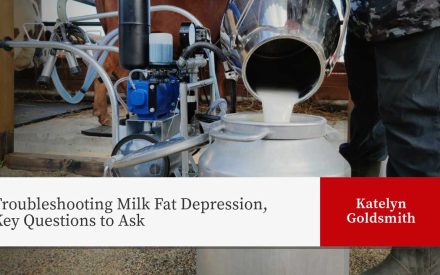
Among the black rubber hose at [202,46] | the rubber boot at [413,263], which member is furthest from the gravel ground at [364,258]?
the black rubber hose at [202,46]

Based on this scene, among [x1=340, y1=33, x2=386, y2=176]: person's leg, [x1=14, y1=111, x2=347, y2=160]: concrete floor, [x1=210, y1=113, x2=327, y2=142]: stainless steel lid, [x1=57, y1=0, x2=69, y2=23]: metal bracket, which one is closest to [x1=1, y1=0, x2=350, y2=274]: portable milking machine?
[x1=210, y1=113, x2=327, y2=142]: stainless steel lid

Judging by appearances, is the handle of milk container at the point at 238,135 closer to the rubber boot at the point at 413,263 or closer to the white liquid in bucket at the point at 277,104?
the white liquid in bucket at the point at 277,104

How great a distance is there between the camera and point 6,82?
1378 mm

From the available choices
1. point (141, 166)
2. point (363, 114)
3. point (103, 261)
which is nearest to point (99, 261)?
point (103, 261)

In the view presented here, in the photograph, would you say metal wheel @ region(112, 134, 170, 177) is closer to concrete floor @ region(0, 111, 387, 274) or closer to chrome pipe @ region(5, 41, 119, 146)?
chrome pipe @ region(5, 41, 119, 146)

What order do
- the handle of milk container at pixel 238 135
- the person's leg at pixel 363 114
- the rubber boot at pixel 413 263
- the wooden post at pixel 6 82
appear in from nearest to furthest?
1. the handle of milk container at pixel 238 135
2. the rubber boot at pixel 413 263
3. the person's leg at pixel 363 114
4. the wooden post at pixel 6 82

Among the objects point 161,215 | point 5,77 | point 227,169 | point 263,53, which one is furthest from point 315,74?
point 5,77

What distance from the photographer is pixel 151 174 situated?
96cm

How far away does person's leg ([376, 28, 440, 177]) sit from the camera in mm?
645

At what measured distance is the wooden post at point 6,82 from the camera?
1.34 metres

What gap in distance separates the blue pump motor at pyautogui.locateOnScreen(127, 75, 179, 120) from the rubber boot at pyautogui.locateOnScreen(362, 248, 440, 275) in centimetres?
52

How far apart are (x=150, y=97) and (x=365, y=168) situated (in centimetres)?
44

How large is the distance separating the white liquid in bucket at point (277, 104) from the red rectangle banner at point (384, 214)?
0.46 feet

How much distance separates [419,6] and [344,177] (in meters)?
0.25
